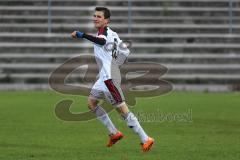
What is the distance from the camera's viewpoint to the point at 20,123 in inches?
531

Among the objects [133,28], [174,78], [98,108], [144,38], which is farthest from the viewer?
[133,28]

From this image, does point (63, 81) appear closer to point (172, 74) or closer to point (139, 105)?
point (172, 74)

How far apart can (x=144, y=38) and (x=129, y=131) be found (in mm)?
12609

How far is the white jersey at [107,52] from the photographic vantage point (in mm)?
9734

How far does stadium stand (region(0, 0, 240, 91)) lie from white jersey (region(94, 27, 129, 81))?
13.2 meters

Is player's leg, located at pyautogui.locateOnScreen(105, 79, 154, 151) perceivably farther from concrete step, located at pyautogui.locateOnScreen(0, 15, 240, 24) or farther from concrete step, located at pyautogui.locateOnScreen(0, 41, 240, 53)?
concrete step, located at pyautogui.locateOnScreen(0, 15, 240, 24)

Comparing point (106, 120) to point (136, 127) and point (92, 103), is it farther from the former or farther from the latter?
point (136, 127)

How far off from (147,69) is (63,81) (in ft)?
8.37

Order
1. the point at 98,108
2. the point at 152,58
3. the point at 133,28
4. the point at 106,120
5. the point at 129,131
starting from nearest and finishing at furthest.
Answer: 1. the point at 106,120
2. the point at 98,108
3. the point at 129,131
4. the point at 152,58
5. the point at 133,28

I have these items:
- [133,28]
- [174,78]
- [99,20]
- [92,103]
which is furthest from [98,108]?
[133,28]

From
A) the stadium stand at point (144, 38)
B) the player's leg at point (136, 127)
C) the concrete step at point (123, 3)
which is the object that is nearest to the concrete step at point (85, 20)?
the stadium stand at point (144, 38)

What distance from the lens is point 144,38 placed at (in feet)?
81.8

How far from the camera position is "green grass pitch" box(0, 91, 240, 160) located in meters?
9.29

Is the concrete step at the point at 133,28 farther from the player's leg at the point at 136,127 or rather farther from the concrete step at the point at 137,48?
the player's leg at the point at 136,127
